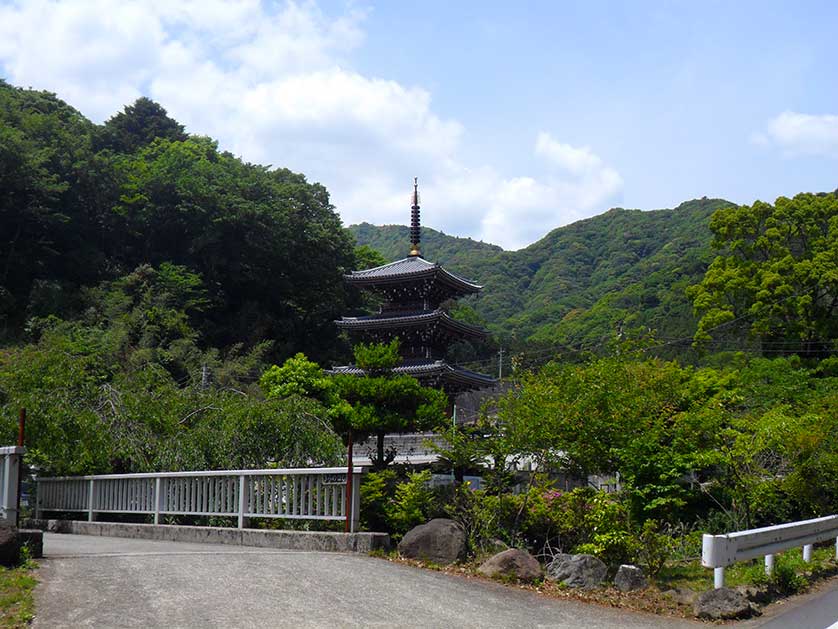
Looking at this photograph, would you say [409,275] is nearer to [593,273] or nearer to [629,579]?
[629,579]

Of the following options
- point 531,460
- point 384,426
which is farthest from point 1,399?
point 531,460

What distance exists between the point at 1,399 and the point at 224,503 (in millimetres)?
9541

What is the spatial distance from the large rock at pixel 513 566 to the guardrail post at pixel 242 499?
4287mm

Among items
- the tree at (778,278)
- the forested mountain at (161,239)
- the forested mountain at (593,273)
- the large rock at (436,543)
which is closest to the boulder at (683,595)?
the large rock at (436,543)

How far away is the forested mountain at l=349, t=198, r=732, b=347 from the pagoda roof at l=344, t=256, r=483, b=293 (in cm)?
2069

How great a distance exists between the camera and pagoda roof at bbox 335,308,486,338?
111ft

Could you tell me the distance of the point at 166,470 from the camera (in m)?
16.0

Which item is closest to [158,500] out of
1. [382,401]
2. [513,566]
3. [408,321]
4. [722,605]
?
[382,401]

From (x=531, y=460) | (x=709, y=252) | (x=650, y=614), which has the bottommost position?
(x=650, y=614)

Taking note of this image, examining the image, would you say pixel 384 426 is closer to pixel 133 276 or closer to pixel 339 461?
pixel 339 461

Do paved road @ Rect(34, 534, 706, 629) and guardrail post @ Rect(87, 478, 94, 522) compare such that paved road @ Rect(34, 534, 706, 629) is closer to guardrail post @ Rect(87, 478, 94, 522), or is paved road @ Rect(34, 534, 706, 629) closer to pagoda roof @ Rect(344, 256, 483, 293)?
guardrail post @ Rect(87, 478, 94, 522)

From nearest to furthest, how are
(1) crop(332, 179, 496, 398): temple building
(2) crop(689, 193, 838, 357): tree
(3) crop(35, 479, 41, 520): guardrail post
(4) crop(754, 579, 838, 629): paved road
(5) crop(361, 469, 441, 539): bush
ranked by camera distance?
(4) crop(754, 579, 838, 629): paved road < (5) crop(361, 469, 441, 539): bush < (3) crop(35, 479, 41, 520): guardrail post < (1) crop(332, 179, 496, 398): temple building < (2) crop(689, 193, 838, 357): tree

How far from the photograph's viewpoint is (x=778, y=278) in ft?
127

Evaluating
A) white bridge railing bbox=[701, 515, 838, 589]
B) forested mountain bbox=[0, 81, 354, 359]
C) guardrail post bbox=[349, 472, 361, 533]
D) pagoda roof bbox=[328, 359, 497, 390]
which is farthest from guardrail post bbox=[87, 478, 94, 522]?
forested mountain bbox=[0, 81, 354, 359]
